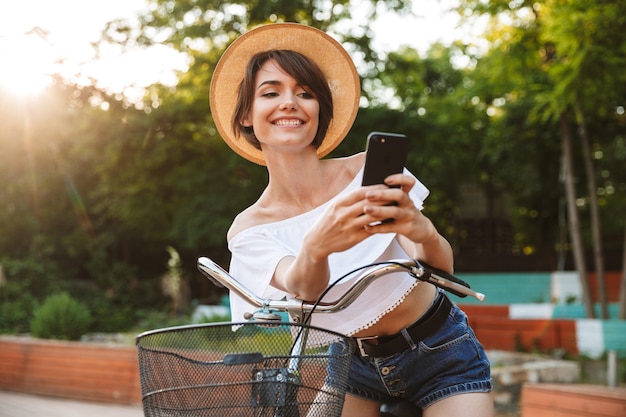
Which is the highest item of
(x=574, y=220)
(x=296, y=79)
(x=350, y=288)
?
(x=574, y=220)

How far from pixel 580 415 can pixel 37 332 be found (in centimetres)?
984

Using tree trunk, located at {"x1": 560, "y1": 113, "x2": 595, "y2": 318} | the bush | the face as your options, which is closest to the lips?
the face

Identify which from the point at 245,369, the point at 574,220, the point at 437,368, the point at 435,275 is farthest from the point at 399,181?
the point at 574,220

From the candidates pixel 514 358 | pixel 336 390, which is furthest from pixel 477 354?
pixel 514 358

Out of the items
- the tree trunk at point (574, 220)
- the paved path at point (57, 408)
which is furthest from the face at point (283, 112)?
the tree trunk at point (574, 220)

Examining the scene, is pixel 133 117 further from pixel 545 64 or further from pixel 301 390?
pixel 301 390

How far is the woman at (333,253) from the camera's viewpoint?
1888 millimetres

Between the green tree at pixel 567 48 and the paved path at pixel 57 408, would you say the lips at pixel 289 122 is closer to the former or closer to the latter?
the paved path at pixel 57 408

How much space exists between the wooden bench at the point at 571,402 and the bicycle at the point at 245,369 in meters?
2.93

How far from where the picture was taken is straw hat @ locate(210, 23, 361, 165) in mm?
2109

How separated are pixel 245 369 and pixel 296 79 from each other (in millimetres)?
808

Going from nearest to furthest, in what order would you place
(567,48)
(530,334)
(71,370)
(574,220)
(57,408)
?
(57,408), (71,370), (567,48), (530,334), (574,220)

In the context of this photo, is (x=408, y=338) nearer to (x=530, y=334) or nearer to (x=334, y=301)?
(x=334, y=301)

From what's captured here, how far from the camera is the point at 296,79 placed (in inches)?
80.1
